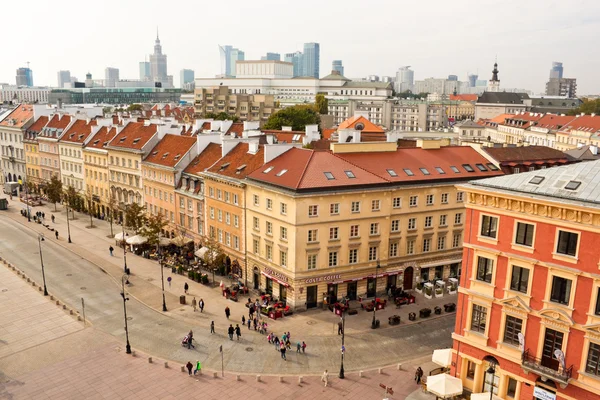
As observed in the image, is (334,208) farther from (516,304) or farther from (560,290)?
(560,290)

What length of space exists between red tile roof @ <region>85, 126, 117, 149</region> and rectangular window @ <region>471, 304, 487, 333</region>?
74412 mm

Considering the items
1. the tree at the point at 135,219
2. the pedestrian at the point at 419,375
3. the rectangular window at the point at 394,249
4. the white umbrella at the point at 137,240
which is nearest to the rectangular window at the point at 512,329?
the pedestrian at the point at 419,375

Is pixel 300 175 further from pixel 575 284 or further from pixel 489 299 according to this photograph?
pixel 575 284

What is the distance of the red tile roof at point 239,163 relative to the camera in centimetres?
5981

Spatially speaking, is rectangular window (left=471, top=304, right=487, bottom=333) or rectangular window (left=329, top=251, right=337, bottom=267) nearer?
rectangular window (left=471, top=304, right=487, bottom=333)

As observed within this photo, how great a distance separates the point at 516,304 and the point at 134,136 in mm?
70241

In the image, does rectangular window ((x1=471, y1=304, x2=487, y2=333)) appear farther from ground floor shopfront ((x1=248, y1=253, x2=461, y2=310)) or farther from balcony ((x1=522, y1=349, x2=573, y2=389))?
ground floor shopfront ((x1=248, y1=253, x2=461, y2=310))

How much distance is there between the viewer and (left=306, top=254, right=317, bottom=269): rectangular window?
50944mm

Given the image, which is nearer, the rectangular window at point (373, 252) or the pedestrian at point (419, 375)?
the pedestrian at point (419, 375)

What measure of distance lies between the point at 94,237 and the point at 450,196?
5256 cm

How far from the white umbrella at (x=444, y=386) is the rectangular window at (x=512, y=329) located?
4.39 metres

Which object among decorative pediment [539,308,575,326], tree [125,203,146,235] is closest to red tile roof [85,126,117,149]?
tree [125,203,146,235]

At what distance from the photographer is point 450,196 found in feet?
191

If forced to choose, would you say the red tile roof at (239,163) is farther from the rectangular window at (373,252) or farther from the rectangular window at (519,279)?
the rectangular window at (519,279)
